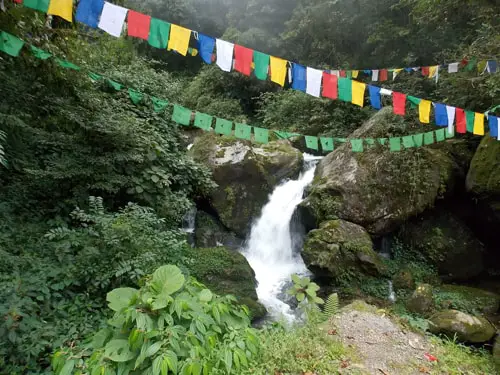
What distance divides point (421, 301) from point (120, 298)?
5.80 m

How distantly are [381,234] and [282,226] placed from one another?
2.51 meters

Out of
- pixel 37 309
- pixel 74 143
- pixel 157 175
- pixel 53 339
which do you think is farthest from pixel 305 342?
pixel 74 143

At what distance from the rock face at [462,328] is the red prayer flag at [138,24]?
594cm

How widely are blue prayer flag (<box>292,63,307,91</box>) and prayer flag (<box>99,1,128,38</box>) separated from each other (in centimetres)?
232

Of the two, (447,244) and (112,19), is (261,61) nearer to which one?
(112,19)

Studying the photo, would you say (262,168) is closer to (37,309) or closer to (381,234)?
(381,234)

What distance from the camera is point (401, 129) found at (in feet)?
29.5

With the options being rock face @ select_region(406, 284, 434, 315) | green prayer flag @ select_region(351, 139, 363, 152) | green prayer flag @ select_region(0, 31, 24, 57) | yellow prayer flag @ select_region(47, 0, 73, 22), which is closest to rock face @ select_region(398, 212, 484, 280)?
rock face @ select_region(406, 284, 434, 315)

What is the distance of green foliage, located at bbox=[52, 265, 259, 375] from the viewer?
2.23m

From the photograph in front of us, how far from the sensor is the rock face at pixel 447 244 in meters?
8.15

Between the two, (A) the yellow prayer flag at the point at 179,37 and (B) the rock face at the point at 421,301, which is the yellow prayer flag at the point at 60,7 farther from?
(B) the rock face at the point at 421,301

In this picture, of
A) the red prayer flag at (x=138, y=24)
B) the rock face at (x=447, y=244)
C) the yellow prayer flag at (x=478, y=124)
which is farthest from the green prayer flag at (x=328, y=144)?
the red prayer flag at (x=138, y=24)

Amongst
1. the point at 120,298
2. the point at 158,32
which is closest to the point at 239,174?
the point at 158,32

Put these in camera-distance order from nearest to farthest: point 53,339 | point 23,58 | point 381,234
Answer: point 53,339
point 23,58
point 381,234
